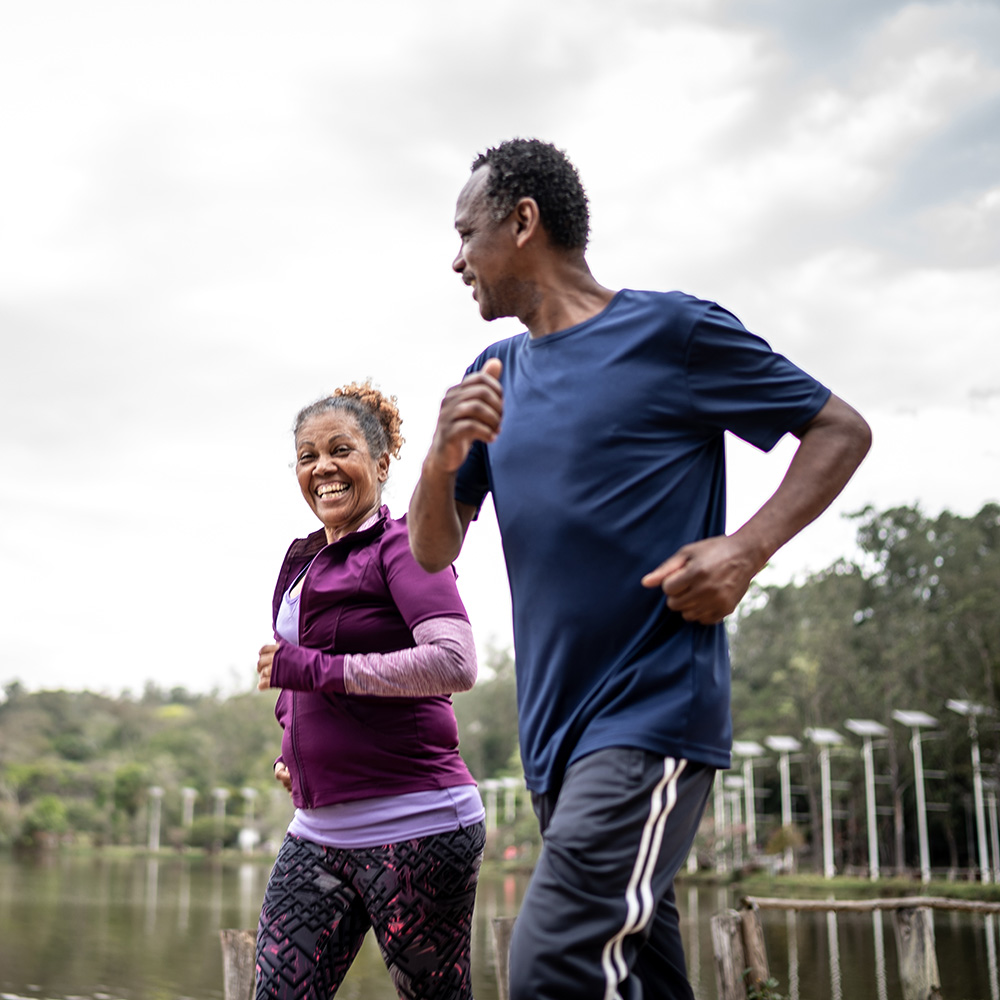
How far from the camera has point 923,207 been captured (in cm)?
3850

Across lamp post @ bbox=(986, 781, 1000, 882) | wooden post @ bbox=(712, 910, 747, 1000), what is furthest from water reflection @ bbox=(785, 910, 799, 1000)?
lamp post @ bbox=(986, 781, 1000, 882)

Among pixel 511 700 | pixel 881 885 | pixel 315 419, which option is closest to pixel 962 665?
pixel 881 885

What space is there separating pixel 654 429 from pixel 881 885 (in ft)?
95.6

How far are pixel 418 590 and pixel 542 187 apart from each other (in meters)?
0.96

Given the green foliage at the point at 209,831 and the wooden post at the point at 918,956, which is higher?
the wooden post at the point at 918,956

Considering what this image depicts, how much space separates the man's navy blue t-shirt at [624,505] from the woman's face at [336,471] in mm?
950

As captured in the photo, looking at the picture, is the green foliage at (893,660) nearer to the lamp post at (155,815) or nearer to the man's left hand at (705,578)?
the lamp post at (155,815)

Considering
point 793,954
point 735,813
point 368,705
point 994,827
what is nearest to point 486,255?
point 368,705

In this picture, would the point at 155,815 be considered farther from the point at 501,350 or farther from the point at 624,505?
the point at 624,505

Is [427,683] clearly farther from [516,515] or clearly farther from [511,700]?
[511,700]

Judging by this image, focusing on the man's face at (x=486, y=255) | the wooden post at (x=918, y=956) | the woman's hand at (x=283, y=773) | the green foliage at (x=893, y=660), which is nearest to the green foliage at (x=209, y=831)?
the green foliage at (x=893, y=660)

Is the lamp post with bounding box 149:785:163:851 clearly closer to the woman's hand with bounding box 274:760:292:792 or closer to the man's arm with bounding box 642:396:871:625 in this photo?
the woman's hand with bounding box 274:760:292:792

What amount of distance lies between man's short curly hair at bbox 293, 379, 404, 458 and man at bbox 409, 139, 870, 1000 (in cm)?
92

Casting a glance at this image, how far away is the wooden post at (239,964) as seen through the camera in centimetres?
440
